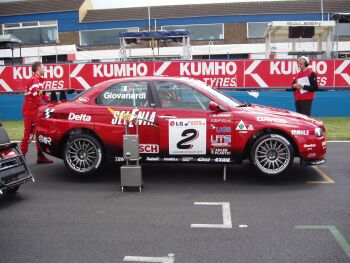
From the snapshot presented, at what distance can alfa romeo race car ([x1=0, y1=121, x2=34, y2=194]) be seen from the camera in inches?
218

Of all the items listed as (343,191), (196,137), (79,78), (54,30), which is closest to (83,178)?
(196,137)

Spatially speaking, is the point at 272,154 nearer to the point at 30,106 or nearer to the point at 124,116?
the point at 124,116

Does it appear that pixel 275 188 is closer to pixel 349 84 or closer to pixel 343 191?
pixel 343 191

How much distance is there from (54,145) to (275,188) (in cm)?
345

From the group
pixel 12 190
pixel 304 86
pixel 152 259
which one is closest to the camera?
pixel 152 259

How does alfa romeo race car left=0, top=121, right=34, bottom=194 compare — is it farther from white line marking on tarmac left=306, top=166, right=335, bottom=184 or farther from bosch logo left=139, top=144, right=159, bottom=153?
white line marking on tarmac left=306, top=166, right=335, bottom=184

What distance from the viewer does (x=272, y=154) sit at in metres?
6.57

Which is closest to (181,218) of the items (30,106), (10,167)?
(10,167)

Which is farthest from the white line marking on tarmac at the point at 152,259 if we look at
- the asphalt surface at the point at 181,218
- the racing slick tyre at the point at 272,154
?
the racing slick tyre at the point at 272,154

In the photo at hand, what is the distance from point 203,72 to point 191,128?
26.3 ft

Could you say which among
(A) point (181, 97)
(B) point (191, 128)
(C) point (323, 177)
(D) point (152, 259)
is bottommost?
(D) point (152, 259)

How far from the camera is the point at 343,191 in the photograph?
20.0ft

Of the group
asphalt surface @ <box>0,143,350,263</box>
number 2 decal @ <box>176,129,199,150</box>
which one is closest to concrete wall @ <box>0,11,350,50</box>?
asphalt surface @ <box>0,143,350,263</box>

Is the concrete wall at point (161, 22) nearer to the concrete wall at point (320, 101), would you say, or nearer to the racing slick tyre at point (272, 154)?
the concrete wall at point (320, 101)
